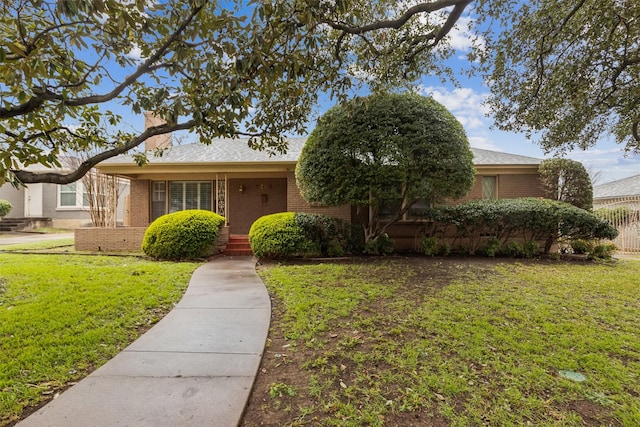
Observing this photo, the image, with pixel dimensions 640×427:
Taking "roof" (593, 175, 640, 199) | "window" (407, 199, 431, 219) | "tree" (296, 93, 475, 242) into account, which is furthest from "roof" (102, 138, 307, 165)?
"roof" (593, 175, 640, 199)

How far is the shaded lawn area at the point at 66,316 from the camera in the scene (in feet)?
9.62

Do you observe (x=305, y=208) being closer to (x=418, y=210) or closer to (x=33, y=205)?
(x=418, y=210)

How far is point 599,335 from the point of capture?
415cm

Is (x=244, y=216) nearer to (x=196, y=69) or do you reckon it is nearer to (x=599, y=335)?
(x=196, y=69)

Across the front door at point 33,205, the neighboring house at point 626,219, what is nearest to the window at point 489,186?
the neighboring house at point 626,219

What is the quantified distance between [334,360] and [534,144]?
8502mm

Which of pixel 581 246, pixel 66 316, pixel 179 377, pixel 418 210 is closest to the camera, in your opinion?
pixel 179 377

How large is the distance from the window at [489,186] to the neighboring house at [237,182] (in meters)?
0.04

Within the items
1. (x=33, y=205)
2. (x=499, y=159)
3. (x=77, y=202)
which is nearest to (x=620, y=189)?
(x=499, y=159)

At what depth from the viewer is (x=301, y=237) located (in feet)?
29.7

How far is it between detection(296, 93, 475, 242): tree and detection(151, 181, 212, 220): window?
661 cm

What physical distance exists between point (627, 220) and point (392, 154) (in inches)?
440

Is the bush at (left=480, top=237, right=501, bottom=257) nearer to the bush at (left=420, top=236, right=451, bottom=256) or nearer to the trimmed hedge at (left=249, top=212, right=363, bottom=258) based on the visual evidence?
the bush at (left=420, top=236, right=451, bottom=256)

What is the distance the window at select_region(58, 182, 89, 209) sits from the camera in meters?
20.8
